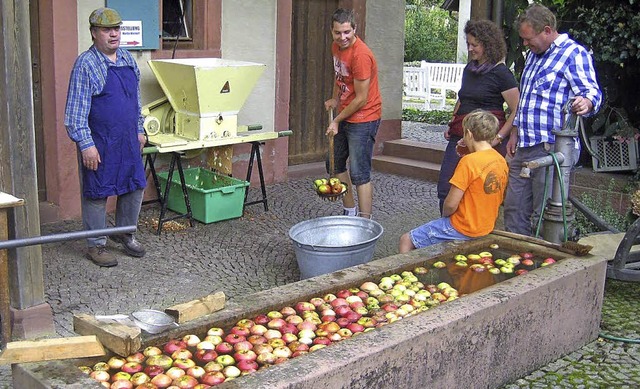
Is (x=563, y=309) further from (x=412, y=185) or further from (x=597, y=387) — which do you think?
(x=412, y=185)

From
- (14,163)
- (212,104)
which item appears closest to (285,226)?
(212,104)

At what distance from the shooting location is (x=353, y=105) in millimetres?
6719

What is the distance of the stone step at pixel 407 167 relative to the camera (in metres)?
9.89

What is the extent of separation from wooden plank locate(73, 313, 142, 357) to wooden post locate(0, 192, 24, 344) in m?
1.14

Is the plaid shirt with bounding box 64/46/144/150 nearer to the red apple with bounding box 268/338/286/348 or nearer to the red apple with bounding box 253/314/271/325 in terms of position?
the red apple with bounding box 253/314/271/325

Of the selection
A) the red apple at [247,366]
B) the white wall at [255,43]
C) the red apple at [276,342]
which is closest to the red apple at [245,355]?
the red apple at [247,366]

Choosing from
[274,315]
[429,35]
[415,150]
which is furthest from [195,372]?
[429,35]

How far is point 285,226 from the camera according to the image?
768 cm

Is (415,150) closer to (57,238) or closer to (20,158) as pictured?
(20,158)

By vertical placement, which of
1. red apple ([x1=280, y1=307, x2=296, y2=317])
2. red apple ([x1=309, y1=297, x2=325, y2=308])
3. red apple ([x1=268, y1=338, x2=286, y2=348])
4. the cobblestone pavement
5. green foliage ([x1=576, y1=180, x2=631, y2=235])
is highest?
red apple ([x1=309, y1=297, x2=325, y2=308])

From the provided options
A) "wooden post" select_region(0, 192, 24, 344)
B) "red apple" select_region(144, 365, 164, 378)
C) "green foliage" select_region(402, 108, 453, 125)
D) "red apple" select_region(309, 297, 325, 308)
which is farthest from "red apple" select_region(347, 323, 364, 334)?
"green foliage" select_region(402, 108, 453, 125)

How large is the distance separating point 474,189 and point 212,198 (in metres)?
2.96

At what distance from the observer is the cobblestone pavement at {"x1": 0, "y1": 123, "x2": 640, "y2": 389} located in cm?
489

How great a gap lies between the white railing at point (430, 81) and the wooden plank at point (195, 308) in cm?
1263
